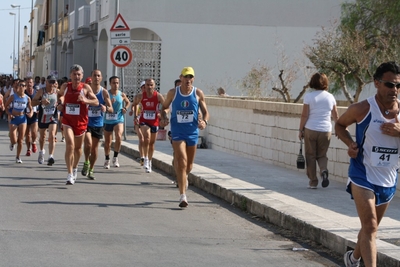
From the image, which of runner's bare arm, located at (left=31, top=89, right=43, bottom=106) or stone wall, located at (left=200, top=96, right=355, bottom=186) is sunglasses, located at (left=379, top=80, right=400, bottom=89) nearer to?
stone wall, located at (left=200, top=96, right=355, bottom=186)

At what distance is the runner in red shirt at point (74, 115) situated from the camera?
42.9ft

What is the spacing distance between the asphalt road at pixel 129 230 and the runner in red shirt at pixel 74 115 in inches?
19.9

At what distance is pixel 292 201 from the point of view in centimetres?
1073

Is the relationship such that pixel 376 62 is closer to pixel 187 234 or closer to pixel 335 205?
pixel 335 205

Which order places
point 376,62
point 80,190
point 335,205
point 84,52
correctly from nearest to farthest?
point 335,205, point 80,190, point 376,62, point 84,52

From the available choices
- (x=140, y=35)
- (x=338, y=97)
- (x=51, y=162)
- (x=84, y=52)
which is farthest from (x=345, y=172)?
(x=84, y=52)

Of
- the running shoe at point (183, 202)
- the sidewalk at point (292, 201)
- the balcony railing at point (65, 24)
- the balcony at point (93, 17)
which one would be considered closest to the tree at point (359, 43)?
the sidewalk at point (292, 201)

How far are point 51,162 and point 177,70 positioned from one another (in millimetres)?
17168

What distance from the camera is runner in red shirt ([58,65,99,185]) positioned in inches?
515

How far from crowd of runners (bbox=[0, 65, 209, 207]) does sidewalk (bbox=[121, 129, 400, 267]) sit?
946 mm

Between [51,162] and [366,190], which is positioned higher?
[366,190]

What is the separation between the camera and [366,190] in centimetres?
634

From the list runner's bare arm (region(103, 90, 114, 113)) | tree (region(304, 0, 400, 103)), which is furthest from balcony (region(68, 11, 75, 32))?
runner's bare arm (region(103, 90, 114, 113))

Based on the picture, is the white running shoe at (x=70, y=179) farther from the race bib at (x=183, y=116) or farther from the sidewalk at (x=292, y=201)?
the race bib at (x=183, y=116)
